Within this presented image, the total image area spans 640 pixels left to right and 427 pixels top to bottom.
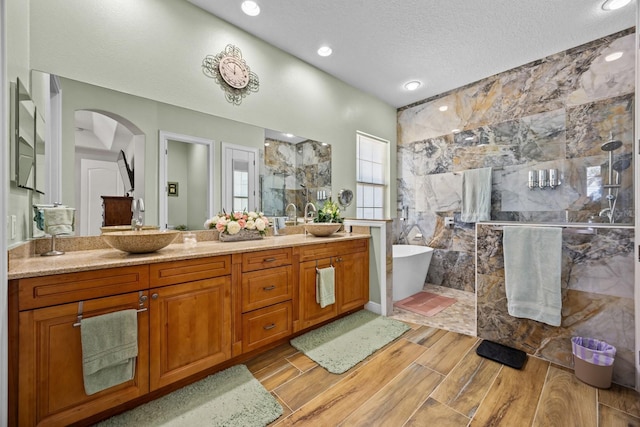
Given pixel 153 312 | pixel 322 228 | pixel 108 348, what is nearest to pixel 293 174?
pixel 322 228

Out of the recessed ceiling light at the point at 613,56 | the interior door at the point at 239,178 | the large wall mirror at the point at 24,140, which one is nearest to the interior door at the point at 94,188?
the large wall mirror at the point at 24,140

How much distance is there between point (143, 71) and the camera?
6.52ft

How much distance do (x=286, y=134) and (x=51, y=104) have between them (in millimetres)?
1863

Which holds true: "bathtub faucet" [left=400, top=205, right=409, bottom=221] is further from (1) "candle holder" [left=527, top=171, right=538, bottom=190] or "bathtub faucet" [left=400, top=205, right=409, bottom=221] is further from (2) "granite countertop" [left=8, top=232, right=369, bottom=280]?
(2) "granite countertop" [left=8, top=232, right=369, bottom=280]

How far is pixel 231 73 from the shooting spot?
2422mm

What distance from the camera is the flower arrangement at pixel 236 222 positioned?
2.19 metres

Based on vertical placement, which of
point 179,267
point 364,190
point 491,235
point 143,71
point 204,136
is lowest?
point 179,267

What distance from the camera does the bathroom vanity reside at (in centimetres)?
114

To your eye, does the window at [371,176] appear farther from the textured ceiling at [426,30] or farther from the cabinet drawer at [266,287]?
the cabinet drawer at [266,287]

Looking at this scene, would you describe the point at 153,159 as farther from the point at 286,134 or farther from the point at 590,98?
the point at 590,98

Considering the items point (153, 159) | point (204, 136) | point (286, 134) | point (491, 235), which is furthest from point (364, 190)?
point (153, 159)

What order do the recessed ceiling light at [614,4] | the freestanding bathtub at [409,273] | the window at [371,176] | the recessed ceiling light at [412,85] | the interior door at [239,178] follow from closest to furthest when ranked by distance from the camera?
the recessed ceiling light at [614,4], the interior door at [239,178], the freestanding bathtub at [409,273], the recessed ceiling light at [412,85], the window at [371,176]

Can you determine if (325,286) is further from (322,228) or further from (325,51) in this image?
(325,51)

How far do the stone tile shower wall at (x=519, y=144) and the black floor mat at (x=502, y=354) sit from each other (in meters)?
1.60
